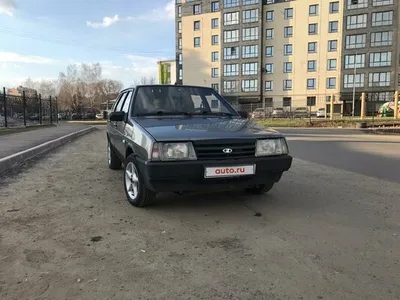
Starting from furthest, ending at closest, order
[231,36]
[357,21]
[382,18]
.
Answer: [231,36], [357,21], [382,18]

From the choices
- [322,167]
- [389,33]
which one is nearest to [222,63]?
[389,33]

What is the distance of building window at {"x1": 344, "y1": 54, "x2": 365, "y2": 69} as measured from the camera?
55.4m

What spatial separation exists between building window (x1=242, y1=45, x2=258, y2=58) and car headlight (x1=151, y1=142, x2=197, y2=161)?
196 ft

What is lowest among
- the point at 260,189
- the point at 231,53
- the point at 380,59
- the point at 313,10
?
the point at 260,189

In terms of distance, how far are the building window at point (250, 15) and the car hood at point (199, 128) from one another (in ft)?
196

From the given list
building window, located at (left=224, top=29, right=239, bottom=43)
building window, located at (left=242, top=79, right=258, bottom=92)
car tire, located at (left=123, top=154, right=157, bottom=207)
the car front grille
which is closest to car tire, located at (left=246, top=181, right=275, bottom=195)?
the car front grille

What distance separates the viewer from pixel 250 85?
6181 cm

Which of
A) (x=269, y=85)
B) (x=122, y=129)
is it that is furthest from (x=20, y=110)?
(x=269, y=85)

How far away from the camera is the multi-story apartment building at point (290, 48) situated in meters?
54.7

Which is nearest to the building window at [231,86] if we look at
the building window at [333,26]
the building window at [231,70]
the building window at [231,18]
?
the building window at [231,70]

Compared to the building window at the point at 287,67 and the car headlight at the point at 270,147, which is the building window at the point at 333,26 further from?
the car headlight at the point at 270,147

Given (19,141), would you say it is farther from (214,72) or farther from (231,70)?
(214,72)

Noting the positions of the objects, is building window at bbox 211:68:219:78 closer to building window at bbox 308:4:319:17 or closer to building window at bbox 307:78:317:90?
building window at bbox 307:78:317:90

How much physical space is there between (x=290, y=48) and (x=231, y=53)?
9.92 metres
